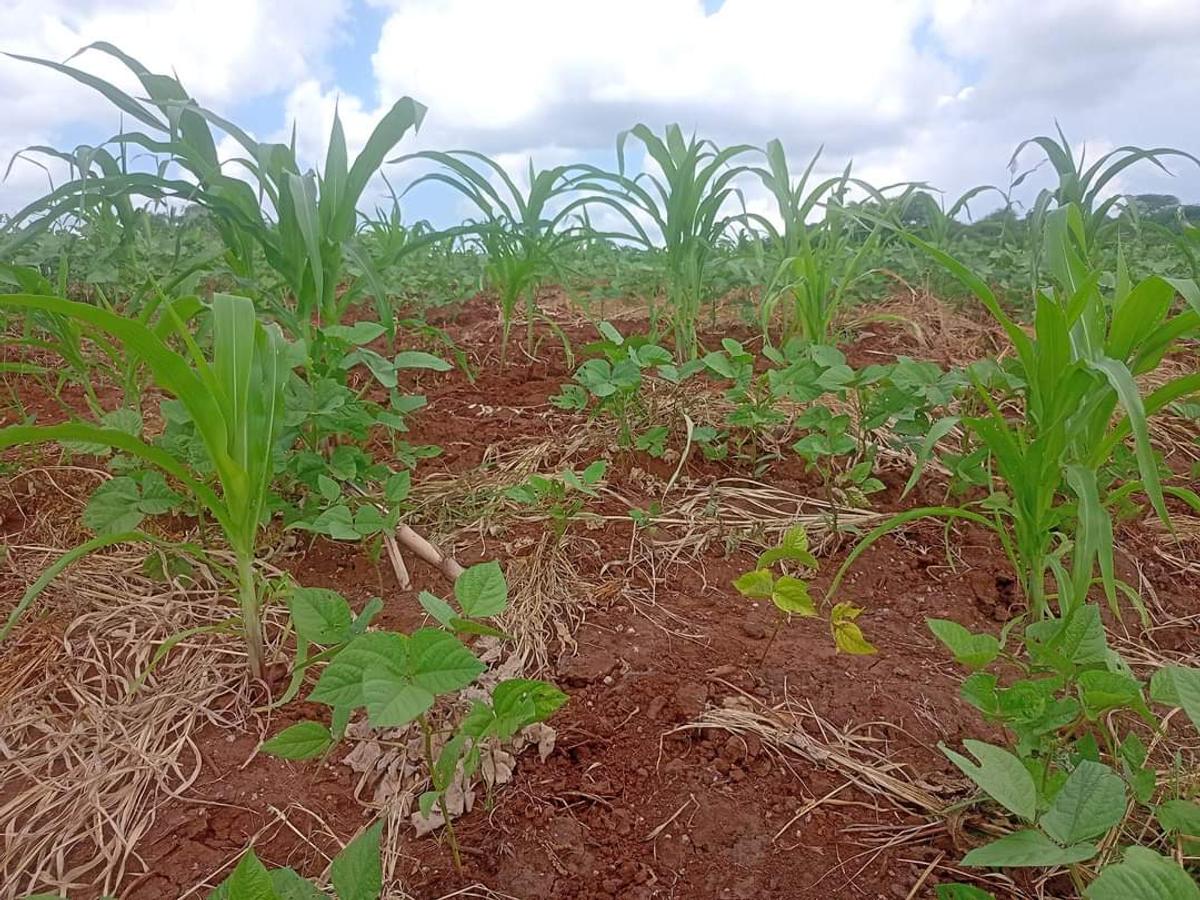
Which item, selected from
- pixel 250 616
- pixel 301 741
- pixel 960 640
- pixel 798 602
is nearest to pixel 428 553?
pixel 250 616

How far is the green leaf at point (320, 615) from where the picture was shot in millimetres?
882

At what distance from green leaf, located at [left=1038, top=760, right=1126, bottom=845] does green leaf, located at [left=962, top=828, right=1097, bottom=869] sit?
11 millimetres

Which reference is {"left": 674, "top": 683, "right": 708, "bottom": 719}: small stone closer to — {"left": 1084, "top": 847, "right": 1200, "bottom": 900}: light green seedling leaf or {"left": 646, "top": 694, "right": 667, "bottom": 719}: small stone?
{"left": 646, "top": 694, "right": 667, "bottom": 719}: small stone

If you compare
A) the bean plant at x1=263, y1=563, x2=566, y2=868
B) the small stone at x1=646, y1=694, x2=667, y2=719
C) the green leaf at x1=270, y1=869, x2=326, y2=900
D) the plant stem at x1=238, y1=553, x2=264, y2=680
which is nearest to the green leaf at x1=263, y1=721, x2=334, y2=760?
the bean plant at x1=263, y1=563, x2=566, y2=868

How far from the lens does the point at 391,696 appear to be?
0.72m

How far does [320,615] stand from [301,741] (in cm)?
14

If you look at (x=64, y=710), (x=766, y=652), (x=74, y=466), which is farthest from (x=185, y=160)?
(x=766, y=652)

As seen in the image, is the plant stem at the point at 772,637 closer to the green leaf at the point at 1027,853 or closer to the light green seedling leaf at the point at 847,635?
the light green seedling leaf at the point at 847,635

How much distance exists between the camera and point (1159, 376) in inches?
94.3

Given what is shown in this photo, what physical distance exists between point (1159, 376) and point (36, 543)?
296 cm

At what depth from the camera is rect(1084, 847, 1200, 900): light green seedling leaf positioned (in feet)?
1.86

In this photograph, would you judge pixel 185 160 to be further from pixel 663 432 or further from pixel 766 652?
pixel 766 652

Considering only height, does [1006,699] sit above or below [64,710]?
above

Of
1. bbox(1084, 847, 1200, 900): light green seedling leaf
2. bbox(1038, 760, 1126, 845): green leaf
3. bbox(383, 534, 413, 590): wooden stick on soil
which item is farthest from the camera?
bbox(383, 534, 413, 590): wooden stick on soil
